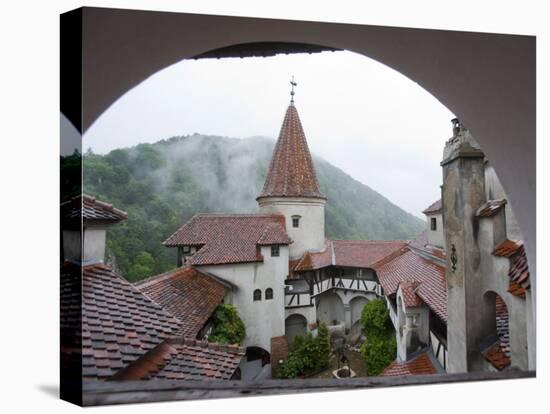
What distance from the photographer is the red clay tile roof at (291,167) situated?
17.3 ft

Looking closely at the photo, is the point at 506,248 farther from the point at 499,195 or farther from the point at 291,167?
the point at 291,167

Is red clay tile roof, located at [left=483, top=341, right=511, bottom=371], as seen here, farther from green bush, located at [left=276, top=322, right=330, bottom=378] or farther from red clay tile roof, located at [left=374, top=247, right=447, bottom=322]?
green bush, located at [left=276, top=322, right=330, bottom=378]

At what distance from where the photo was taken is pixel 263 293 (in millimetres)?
5336

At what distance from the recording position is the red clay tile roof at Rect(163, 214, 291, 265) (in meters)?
5.06

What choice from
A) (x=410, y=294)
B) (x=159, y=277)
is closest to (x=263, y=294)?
(x=159, y=277)

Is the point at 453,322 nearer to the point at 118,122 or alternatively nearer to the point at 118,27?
the point at 118,122

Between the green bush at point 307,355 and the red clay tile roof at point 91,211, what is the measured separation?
191 cm

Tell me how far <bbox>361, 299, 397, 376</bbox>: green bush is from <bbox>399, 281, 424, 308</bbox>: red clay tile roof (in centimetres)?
21

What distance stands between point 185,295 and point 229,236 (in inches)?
25.4

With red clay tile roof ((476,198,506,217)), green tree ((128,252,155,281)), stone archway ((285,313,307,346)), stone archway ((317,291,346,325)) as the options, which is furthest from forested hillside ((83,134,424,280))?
stone archway ((285,313,307,346))

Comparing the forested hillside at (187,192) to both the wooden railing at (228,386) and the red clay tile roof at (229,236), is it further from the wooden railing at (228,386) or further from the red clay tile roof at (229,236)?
the wooden railing at (228,386)

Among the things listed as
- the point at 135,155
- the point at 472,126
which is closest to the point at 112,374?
the point at 135,155

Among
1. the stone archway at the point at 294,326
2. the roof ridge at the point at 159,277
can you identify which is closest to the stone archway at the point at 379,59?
the roof ridge at the point at 159,277

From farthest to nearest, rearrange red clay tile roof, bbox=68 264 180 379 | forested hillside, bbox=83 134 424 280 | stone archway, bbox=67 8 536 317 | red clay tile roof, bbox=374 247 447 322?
red clay tile roof, bbox=374 247 447 322, forested hillside, bbox=83 134 424 280, stone archway, bbox=67 8 536 317, red clay tile roof, bbox=68 264 180 379
